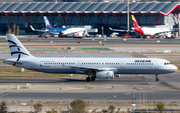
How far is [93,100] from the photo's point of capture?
3678 centimetres

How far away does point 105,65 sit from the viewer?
5050 centimetres

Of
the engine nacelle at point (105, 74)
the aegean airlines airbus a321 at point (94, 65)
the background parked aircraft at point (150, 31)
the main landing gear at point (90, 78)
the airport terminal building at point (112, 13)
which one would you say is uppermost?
the airport terminal building at point (112, 13)

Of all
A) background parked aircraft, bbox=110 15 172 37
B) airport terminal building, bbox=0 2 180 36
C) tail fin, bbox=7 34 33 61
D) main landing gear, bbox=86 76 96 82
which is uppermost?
airport terminal building, bbox=0 2 180 36

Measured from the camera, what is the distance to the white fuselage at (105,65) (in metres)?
50.2

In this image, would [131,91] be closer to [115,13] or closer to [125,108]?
[125,108]

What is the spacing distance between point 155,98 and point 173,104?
13.8ft

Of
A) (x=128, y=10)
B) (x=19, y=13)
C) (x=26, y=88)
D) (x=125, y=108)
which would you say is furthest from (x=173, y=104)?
(x=19, y=13)

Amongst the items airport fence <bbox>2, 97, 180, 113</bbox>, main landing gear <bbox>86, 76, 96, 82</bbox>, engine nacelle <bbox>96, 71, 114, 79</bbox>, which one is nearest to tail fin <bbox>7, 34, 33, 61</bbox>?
main landing gear <bbox>86, 76, 96, 82</bbox>

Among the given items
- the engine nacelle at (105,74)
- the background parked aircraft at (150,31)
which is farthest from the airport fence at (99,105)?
the background parked aircraft at (150,31)

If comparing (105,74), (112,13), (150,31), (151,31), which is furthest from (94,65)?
(112,13)

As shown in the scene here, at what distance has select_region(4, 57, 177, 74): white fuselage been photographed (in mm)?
50219

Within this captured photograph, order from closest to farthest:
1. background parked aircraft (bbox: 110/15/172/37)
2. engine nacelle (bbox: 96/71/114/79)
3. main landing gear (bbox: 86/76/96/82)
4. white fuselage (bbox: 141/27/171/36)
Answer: engine nacelle (bbox: 96/71/114/79) → main landing gear (bbox: 86/76/96/82) → background parked aircraft (bbox: 110/15/172/37) → white fuselage (bbox: 141/27/171/36)

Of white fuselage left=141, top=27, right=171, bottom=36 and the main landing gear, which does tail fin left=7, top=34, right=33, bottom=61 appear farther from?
white fuselage left=141, top=27, right=171, bottom=36

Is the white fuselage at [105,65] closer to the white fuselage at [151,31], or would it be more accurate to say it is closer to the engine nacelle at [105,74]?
the engine nacelle at [105,74]
